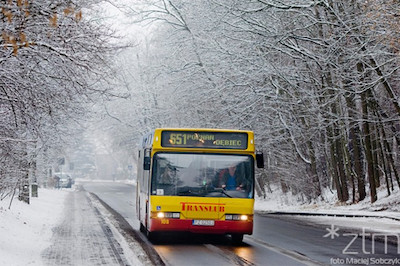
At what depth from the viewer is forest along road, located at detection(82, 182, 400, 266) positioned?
41.4 ft

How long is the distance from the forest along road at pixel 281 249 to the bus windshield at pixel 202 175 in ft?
4.05

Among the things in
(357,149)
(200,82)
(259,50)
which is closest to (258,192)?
(200,82)

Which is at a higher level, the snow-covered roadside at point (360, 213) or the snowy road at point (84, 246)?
the snow-covered roadside at point (360, 213)

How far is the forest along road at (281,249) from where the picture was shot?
1262 cm

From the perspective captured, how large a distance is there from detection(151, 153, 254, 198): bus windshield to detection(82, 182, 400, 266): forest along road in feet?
4.05

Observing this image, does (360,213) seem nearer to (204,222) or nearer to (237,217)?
(237,217)

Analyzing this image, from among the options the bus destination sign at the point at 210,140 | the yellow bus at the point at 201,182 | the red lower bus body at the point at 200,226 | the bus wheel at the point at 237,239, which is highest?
the bus destination sign at the point at 210,140

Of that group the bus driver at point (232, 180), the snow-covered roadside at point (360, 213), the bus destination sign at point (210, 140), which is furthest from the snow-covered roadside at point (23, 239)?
the snow-covered roadside at point (360, 213)

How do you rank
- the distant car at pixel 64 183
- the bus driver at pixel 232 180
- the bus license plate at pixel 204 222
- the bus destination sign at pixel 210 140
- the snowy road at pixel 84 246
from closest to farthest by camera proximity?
1. the snowy road at pixel 84 246
2. the bus license plate at pixel 204 222
3. the bus driver at pixel 232 180
4. the bus destination sign at pixel 210 140
5. the distant car at pixel 64 183

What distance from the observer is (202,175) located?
1616cm

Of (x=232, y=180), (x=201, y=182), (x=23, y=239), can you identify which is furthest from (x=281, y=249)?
(x=23, y=239)

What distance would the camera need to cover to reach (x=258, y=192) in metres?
48.1

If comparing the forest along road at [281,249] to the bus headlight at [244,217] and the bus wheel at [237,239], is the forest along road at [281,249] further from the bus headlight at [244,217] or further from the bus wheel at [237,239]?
the bus headlight at [244,217]

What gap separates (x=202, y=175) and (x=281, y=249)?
8.69ft
